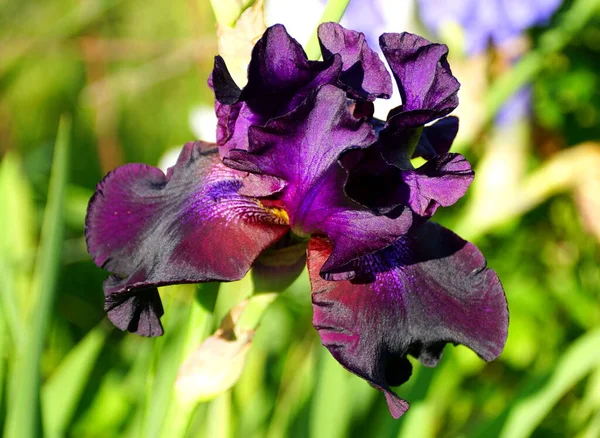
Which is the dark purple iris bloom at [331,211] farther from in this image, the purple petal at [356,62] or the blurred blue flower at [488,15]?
the blurred blue flower at [488,15]

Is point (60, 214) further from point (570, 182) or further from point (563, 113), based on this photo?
point (563, 113)

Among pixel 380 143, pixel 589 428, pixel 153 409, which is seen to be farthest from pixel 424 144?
pixel 589 428

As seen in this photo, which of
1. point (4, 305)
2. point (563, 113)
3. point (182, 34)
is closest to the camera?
point (4, 305)

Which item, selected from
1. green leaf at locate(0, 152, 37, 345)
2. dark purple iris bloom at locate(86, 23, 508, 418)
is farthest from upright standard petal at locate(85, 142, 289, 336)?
green leaf at locate(0, 152, 37, 345)

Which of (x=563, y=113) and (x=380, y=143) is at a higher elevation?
(x=380, y=143)

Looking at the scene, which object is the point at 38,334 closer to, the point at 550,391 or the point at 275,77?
the point at 275,77

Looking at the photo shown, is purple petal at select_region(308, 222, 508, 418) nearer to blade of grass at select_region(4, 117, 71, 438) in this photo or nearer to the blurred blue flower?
blade of grass at select_region(4, 117, 71, 438)
